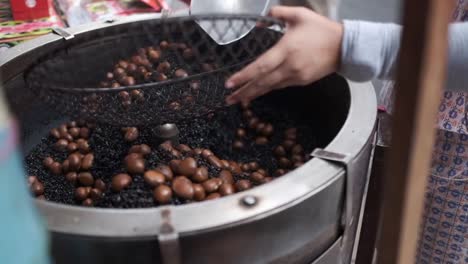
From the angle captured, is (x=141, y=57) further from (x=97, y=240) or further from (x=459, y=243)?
(x=459, y=243)

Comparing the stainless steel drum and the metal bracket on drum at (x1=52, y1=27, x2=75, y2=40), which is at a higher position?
the metal bracket on drum at (x1=52, y1=27, x2=75, y2=40)

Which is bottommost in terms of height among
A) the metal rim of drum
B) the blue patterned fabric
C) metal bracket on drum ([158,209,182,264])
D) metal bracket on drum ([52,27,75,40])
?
the blue patterned fabric

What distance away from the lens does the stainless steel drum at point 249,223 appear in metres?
0.55

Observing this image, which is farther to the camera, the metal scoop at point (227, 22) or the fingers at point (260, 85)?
the metal scoop at point (227, 22)

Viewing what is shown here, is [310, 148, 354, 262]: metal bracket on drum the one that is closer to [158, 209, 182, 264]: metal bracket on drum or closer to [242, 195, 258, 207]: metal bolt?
[242, 195, 258, 207]: metal bolt

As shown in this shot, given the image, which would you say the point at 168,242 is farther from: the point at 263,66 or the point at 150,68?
the point at 150,68

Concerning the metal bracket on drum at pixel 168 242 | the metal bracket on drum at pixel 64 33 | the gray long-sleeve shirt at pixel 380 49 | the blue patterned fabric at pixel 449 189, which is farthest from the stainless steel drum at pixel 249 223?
the metal bracket on drum at pixel 64 33

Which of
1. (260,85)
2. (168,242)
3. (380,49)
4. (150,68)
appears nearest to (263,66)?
(260,85)

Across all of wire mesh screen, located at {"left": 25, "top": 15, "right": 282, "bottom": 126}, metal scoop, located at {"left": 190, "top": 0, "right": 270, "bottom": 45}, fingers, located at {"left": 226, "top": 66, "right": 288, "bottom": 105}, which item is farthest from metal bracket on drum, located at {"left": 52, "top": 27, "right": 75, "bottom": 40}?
fingers, located at {"left": 226, "top": 66, "right": 288, "bottom": 105}

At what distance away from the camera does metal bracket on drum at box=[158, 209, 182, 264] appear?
21.4 inches

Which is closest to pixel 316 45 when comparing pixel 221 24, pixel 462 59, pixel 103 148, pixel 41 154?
pixel 462 59

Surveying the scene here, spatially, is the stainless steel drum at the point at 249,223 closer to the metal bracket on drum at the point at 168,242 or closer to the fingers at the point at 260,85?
the metal bracket on drum at the point at 168,242

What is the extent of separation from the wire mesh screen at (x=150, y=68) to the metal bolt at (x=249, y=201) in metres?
0.18

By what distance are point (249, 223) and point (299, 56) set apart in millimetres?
237
